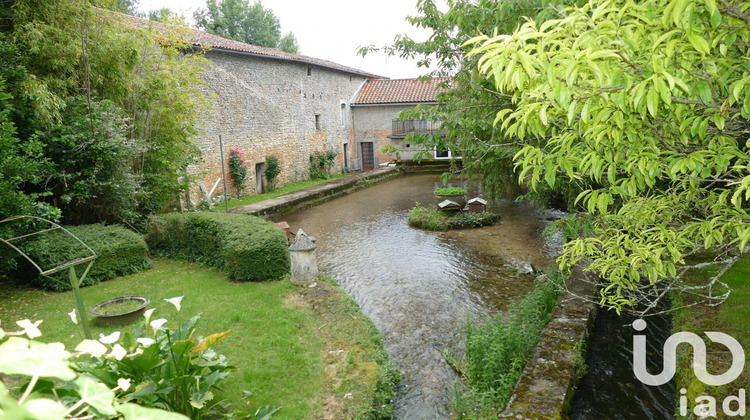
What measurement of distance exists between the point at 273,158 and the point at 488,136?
11518mm

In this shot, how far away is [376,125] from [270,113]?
8.62m

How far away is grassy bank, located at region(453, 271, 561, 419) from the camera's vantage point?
12.9 ft

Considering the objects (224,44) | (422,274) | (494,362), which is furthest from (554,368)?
(224,44)

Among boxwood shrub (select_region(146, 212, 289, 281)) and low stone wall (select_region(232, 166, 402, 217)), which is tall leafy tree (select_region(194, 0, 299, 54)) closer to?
low stone wall (select_region(232, 166, 402, 217))

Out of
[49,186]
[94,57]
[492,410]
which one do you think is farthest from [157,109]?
[492,410]

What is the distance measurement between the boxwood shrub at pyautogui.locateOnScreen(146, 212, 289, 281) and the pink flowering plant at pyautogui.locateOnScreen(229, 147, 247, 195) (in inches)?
256

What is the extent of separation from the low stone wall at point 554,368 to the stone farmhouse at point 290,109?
9367 mm

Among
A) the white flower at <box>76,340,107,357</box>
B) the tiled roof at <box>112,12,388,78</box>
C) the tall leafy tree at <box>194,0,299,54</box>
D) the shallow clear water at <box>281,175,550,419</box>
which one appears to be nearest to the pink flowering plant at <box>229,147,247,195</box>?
the shallow clear water at <box>281,175,550,419</box>

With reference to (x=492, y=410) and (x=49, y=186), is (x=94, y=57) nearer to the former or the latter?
(x=49, y=186)

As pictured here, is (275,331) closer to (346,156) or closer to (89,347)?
(89,347)

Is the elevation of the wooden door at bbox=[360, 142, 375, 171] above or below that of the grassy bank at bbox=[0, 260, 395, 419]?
above

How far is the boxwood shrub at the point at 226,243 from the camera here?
7188 millimetres

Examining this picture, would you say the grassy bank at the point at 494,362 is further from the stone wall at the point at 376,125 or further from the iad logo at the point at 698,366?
the stone wall at the point at 376,125

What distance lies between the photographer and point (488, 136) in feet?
26.5
